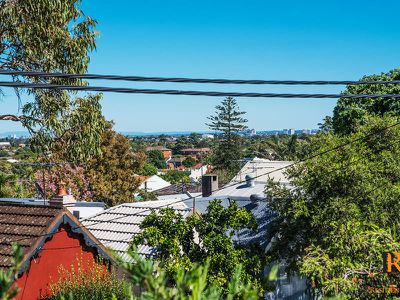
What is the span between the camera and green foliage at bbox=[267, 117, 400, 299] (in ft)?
34.5

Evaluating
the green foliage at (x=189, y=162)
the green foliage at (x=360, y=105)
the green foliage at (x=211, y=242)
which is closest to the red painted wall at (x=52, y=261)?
the green foliage at (x=211, y=242)

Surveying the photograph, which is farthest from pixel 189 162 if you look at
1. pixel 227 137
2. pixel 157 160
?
pixel 227 137

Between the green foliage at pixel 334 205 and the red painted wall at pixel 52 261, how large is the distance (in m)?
4.64

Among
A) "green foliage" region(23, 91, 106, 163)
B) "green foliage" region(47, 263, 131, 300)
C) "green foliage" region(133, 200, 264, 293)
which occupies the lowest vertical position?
"green foliage" region(47, 263, 131, 300)

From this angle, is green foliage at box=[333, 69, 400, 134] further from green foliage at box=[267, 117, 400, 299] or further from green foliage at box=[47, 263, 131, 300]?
green foliage at box=[47, 263, 131, 300]

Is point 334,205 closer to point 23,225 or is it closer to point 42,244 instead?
point 42,244

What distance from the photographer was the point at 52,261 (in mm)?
11445

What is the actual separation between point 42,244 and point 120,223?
18.9 feet

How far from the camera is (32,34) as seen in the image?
43.6ft

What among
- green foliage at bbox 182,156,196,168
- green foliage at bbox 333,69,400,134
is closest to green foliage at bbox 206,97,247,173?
green foliage at bbox 333,69,400,134

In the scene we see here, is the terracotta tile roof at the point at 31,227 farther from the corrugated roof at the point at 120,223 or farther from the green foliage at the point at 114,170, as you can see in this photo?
the green foliage at the point at 114,170

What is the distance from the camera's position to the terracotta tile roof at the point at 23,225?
1082cm

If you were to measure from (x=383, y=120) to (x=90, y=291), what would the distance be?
10.7 meters

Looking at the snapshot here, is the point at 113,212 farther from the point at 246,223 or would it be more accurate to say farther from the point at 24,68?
the point at 246,223
